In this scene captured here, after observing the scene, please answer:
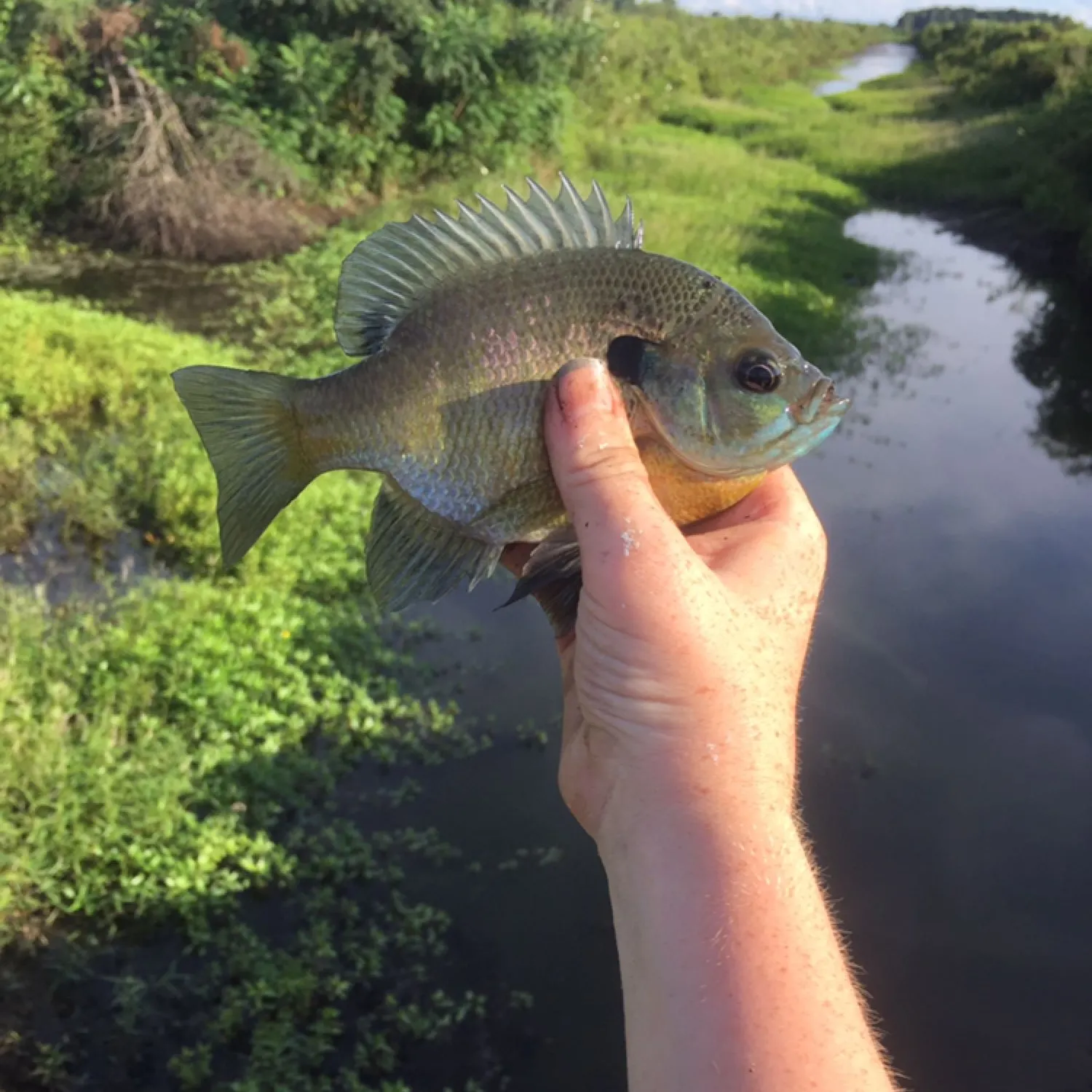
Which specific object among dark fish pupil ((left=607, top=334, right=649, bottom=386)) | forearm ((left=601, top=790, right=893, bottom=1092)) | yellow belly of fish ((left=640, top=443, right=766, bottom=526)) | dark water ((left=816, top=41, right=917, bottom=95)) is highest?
dark water ((left=816, top=41, right=917, bottom=95))

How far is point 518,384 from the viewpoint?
207 cm

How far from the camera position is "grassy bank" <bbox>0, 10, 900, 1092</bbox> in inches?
149

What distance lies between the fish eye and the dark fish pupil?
20 cm

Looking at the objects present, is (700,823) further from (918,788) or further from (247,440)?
(918,788)

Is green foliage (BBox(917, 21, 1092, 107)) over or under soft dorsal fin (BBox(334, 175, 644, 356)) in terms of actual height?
over

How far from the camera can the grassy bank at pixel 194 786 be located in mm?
3775

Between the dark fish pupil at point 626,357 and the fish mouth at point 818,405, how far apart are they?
33 centimetres

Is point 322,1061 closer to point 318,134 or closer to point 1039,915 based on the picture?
point 1039,915

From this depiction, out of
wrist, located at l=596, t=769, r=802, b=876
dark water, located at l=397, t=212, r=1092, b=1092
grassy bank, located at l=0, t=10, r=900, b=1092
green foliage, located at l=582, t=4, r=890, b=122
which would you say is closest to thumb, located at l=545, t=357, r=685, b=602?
wrist, located at l=596, t=769, r=802, b=876

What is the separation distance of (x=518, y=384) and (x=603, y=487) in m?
0.31

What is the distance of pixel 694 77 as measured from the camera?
32.2 meters

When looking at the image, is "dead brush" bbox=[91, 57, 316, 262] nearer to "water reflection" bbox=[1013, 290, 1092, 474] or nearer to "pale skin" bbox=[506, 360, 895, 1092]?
"water reflection" bbox=[1013, 290, 1092, 474]

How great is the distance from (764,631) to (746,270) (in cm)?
1135

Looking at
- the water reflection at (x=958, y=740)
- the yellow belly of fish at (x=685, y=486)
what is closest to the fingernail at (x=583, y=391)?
the yellow belly of fish at (x=685, y=486)
